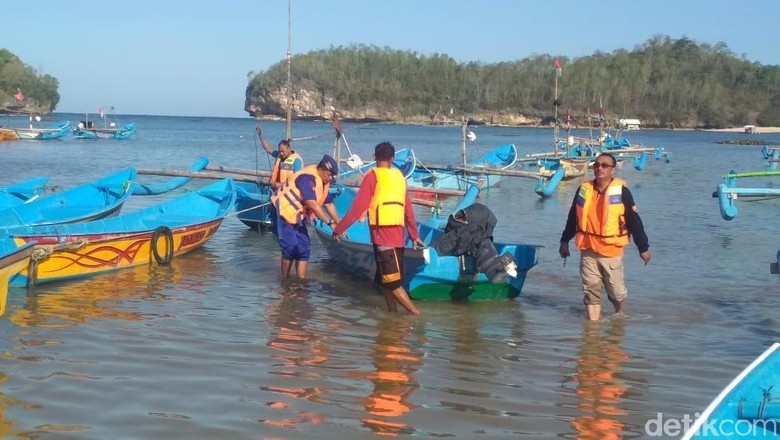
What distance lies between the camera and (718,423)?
144 inches

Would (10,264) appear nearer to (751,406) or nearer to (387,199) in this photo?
(387,199)

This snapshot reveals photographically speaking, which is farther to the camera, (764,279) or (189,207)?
(189,207)

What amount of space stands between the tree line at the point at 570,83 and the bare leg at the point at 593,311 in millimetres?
105868

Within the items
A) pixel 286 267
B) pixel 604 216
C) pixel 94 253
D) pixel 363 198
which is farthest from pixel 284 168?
pixel 604 216

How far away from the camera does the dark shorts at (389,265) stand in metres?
7.69

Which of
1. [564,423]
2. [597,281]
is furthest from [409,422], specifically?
[597,281]

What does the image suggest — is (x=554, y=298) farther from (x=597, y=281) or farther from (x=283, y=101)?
(x=283, y=101)

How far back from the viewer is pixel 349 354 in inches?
272

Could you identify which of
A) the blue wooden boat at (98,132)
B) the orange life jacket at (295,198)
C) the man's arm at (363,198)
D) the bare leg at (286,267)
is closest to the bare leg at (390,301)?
the man's arm at (363,198)

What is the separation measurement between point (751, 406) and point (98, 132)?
54.5 metres

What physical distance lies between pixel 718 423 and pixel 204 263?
28.8ft

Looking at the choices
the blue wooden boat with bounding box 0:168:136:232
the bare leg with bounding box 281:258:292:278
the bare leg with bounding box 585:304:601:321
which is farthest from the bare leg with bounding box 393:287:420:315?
the blue wooden boat with bounding box 0:168:136:232

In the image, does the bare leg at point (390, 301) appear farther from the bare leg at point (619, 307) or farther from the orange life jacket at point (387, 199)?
the bare leg at point (619, 307)

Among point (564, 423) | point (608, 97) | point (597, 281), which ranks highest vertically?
point (608, 97)
